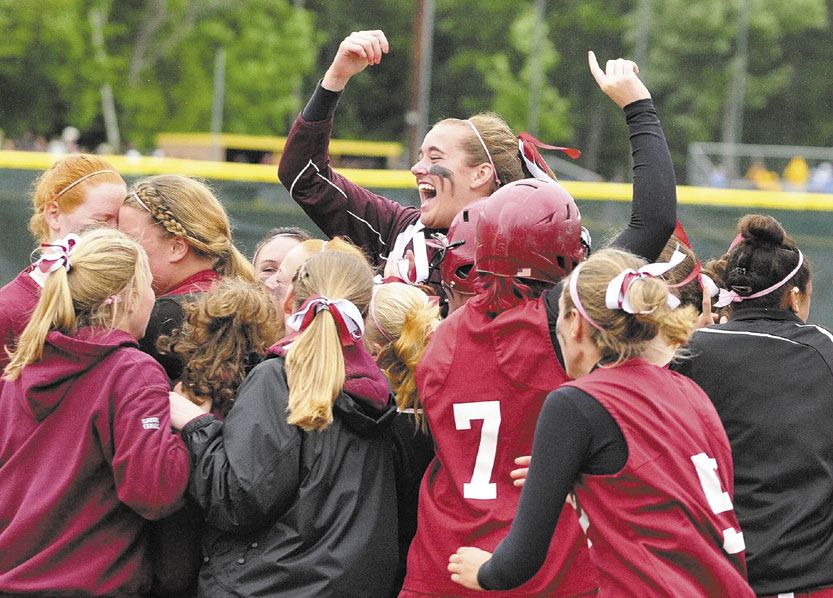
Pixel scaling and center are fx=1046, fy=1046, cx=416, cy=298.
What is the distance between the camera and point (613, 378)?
2.66 m

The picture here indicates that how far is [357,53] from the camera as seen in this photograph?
13.5 ft

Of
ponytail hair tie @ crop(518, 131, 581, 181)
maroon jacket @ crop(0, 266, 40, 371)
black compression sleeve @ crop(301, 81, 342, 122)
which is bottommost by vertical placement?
maroon jacket @ crop(0, 266, 40, 371)

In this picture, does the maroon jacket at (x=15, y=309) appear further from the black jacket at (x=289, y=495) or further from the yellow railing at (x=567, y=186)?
the yellow railing at (x=567, y=186)

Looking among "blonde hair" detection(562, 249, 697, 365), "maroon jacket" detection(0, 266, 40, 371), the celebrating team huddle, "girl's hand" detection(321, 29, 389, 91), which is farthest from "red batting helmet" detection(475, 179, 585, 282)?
"maroon jacket" detection(0, 266, 40, 371)

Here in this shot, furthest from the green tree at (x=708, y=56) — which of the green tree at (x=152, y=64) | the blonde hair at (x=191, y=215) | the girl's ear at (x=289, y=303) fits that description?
the girl's ear at (x=289, y=303)

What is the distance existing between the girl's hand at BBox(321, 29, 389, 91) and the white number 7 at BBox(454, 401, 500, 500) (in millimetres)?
1602

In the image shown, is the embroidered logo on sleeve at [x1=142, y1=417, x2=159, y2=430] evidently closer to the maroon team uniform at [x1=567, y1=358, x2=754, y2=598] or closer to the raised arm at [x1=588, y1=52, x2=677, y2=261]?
the maroon team uniform at [x1=567, y1=358, x2=754, y2=598]

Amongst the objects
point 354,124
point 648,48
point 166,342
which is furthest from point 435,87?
point 166,342

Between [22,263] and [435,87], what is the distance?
4275cm

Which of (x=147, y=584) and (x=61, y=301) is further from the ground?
(x=61, y=301)

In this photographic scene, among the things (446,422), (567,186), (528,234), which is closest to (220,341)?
(446,422)

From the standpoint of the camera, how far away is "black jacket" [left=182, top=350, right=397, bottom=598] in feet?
9.82

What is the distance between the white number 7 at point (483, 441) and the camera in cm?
300

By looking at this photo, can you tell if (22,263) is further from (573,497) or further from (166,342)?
(573,497)
